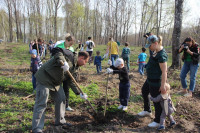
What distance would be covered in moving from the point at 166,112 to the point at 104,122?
1.47 metres

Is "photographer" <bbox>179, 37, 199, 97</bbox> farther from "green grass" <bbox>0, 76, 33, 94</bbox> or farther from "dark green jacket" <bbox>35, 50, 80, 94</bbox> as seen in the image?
"green grass" <bbox>0, 76, 33, 94</bbox>

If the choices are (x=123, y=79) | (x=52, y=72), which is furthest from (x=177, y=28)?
(x=52, y=72)

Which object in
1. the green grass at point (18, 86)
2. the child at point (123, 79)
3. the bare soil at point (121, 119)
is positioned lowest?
the bare soil at point (121, 119)

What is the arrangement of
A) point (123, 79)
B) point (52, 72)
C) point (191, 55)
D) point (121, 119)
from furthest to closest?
point (191, 55) < point (123, 79) < point (121, 119) < point (52, 72)

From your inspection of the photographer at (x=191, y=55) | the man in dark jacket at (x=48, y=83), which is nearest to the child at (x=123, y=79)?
the man in dark jacket at (x=48, y=83)

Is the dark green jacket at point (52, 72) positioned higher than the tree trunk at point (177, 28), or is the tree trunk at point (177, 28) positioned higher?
the tree trunk at point (177, 28)

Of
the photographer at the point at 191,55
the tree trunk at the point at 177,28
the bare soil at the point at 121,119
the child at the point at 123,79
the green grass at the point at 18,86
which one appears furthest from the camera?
the tree trunk at the point at 177,28

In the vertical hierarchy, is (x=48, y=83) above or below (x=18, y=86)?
above

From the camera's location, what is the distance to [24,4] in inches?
1294

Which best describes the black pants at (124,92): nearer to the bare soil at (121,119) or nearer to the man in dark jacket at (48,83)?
the bare soil at (121,119)

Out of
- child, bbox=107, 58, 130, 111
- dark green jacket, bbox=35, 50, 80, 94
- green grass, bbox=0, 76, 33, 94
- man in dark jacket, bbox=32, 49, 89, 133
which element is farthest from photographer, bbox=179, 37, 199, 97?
green grass, bbox=0, 76, 33, 94

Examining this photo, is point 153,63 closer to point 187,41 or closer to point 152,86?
point 152,86

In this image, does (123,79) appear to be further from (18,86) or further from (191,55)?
(18,86)

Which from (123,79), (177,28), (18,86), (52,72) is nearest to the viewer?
(52,72)
